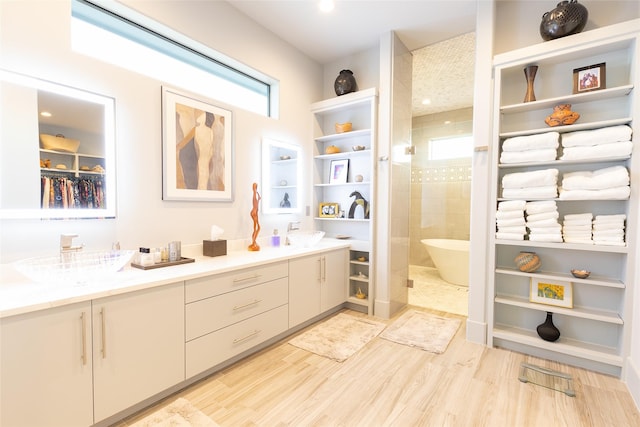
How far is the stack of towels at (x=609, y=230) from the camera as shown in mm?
2008

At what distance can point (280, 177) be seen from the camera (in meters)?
3.17

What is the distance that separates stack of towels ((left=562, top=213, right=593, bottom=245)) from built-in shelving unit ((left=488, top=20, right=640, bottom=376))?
68 mm

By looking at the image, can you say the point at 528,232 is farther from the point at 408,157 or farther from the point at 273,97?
the point at 273,97

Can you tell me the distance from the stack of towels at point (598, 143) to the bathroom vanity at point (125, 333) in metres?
2.36

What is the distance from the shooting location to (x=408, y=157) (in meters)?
3.40

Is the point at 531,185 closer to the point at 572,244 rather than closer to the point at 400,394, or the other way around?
the point at 572,244

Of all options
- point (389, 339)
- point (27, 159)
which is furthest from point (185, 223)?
point (389, 339)

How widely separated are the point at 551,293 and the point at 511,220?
64 centimetres

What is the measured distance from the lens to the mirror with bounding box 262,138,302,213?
2.99 metres

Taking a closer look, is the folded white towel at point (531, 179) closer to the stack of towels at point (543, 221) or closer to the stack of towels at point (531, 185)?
the stack of towels at point (531, 185)

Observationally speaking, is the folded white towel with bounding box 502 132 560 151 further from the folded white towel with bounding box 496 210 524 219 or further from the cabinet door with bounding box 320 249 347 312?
the cabinet door with bounding box 320 249 347 312

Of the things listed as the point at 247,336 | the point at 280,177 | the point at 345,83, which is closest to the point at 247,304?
the point at 247,336

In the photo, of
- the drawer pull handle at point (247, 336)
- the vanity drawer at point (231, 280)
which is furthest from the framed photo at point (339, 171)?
the drawer pull handle at point (247, 336)

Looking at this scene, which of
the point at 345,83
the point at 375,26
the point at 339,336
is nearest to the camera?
the point at 339,336
